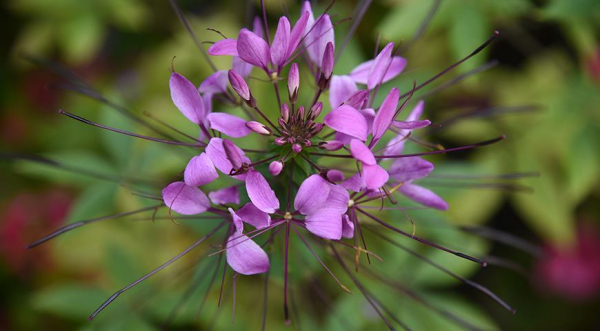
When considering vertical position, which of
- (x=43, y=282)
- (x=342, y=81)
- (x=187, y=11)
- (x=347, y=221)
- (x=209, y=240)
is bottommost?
(x=43, y=282)

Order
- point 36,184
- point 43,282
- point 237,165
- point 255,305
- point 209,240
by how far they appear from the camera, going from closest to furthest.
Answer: point 237,165, point 209,240, point 255,305, point 43,282, point 36,184

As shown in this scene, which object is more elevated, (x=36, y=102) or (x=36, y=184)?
Result: (x=36, y=102)

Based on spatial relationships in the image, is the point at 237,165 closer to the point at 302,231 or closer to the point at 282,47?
the point at 282,47

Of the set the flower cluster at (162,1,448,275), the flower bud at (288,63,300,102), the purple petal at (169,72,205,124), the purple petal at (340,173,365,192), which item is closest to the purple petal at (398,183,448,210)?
the flower cluster at (162,1,448,275)

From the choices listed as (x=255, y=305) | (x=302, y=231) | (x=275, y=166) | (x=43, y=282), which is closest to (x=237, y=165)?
(x=275, y=166)

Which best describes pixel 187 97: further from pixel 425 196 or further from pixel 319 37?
pixel 425 196

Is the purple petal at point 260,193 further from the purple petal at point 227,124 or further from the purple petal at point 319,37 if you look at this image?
the purple petal at point 319,37

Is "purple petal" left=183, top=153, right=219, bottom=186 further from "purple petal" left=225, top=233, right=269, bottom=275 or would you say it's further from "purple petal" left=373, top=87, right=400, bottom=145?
"purple petal" left=373, top=87, right=400, bottom=145

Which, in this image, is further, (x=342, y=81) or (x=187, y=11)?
(x=187, y=11)
